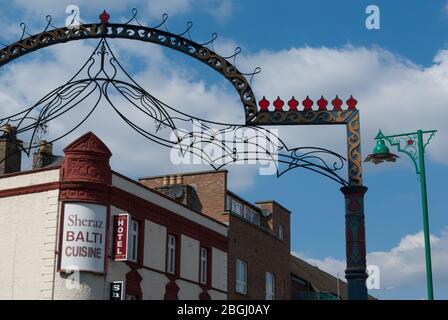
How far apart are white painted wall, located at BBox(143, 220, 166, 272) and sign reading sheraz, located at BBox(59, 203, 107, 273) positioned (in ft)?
11.1

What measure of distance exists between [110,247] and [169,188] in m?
12.4

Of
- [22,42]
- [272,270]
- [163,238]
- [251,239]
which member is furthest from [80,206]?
[272,270]

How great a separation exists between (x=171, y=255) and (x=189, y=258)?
140 cm

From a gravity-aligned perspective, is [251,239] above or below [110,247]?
Result: above

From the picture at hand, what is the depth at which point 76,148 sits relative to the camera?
29297mm

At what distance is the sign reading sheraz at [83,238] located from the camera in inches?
1100

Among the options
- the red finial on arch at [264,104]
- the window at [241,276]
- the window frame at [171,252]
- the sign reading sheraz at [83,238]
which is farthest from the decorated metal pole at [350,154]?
the window at [241,276]

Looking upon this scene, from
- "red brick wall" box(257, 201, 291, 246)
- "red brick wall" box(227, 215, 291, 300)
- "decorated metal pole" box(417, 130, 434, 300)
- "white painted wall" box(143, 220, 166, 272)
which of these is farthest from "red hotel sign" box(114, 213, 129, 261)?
"red brick wall" box(257, 201, 291, 246)

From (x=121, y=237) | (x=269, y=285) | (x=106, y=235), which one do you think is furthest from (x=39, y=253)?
(x=269, y=285)

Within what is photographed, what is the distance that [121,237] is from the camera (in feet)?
95.7

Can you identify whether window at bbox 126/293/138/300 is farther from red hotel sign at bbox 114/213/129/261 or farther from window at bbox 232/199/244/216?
window at bbox 232/199/244/216

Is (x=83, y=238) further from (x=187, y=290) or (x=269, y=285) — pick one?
(x=269, y=285)

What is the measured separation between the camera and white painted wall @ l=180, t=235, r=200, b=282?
34.5m
